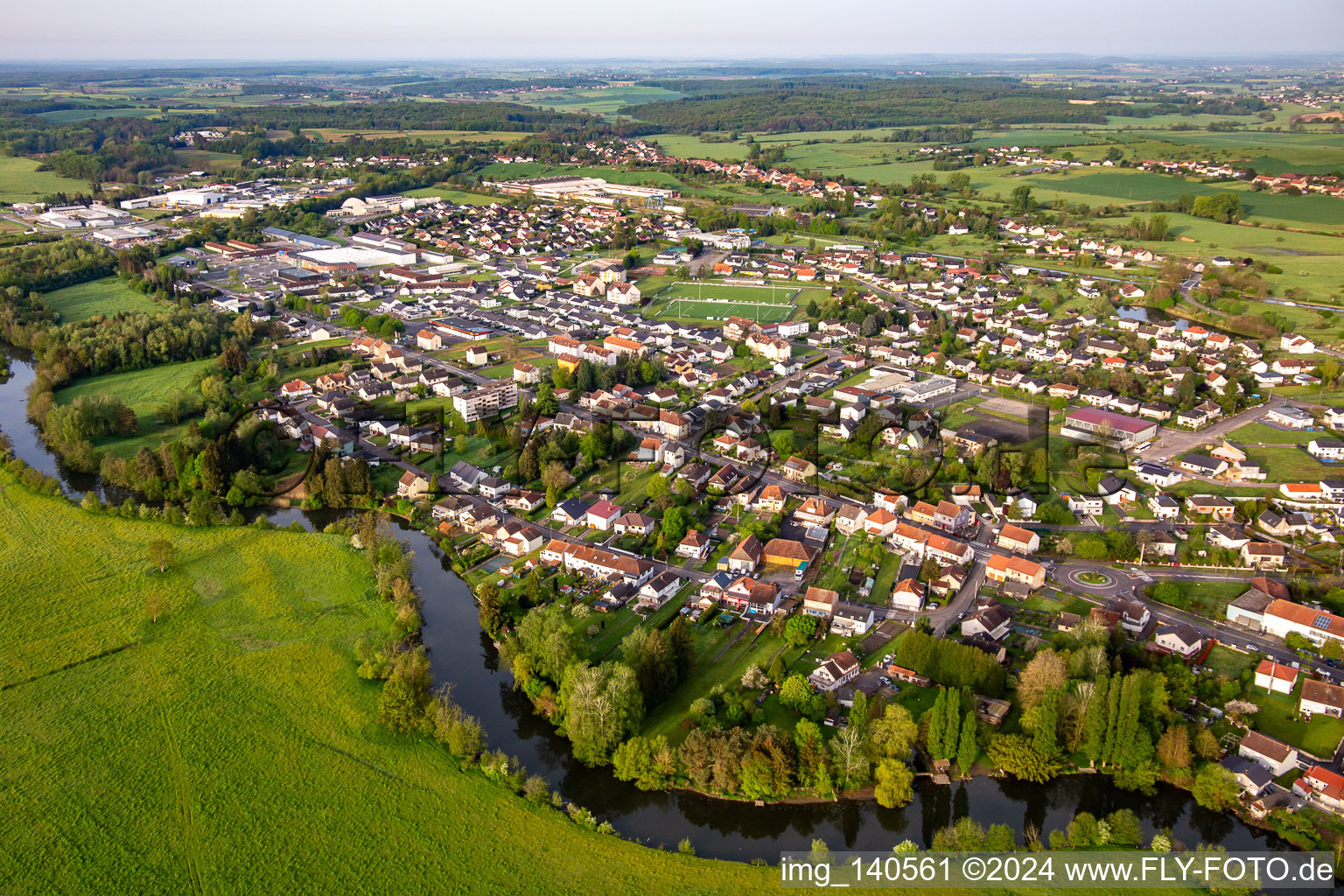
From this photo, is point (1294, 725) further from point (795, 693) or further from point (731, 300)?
point (731, 300)

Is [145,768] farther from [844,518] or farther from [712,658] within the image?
[844,518]

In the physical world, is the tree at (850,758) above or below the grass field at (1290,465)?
below

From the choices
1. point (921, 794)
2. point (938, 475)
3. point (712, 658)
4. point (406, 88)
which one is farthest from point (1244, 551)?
point (406, 88)

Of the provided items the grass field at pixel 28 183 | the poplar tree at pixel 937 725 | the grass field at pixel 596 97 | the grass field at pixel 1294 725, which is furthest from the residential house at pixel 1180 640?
the grass field at pixel 596 97

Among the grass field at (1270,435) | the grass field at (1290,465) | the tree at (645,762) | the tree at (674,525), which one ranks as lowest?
the tree at (645,762)

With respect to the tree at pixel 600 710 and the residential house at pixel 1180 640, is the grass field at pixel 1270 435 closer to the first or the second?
the residential house at pixel 1180 640
